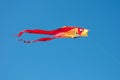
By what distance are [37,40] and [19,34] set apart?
112 inches

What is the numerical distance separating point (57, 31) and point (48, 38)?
5246 millimetres

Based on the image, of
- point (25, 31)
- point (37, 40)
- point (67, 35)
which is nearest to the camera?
point (37, 40)

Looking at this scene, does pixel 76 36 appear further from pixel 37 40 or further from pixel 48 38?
pixel 37 40

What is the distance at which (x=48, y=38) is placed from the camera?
27.2 metres

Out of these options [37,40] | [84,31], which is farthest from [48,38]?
[84,31]

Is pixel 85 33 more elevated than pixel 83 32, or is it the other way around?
pixel 83 32

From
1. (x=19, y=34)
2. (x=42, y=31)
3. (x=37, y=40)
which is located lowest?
(x=37, y=40)

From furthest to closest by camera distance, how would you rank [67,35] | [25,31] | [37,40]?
1. [67,35]
2. [25,31]
3. [37,40]

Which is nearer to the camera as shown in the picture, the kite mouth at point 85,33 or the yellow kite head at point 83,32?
the yellow kite head at point 83,32

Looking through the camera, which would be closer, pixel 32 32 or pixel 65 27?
pixel 32 32

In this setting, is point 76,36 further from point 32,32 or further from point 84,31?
point 32,32

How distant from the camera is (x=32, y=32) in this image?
91.4 ft

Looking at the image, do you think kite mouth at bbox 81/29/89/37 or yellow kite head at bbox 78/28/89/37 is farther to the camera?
kite mouth at bbox 81/29/89/37

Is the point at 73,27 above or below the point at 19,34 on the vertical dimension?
above
